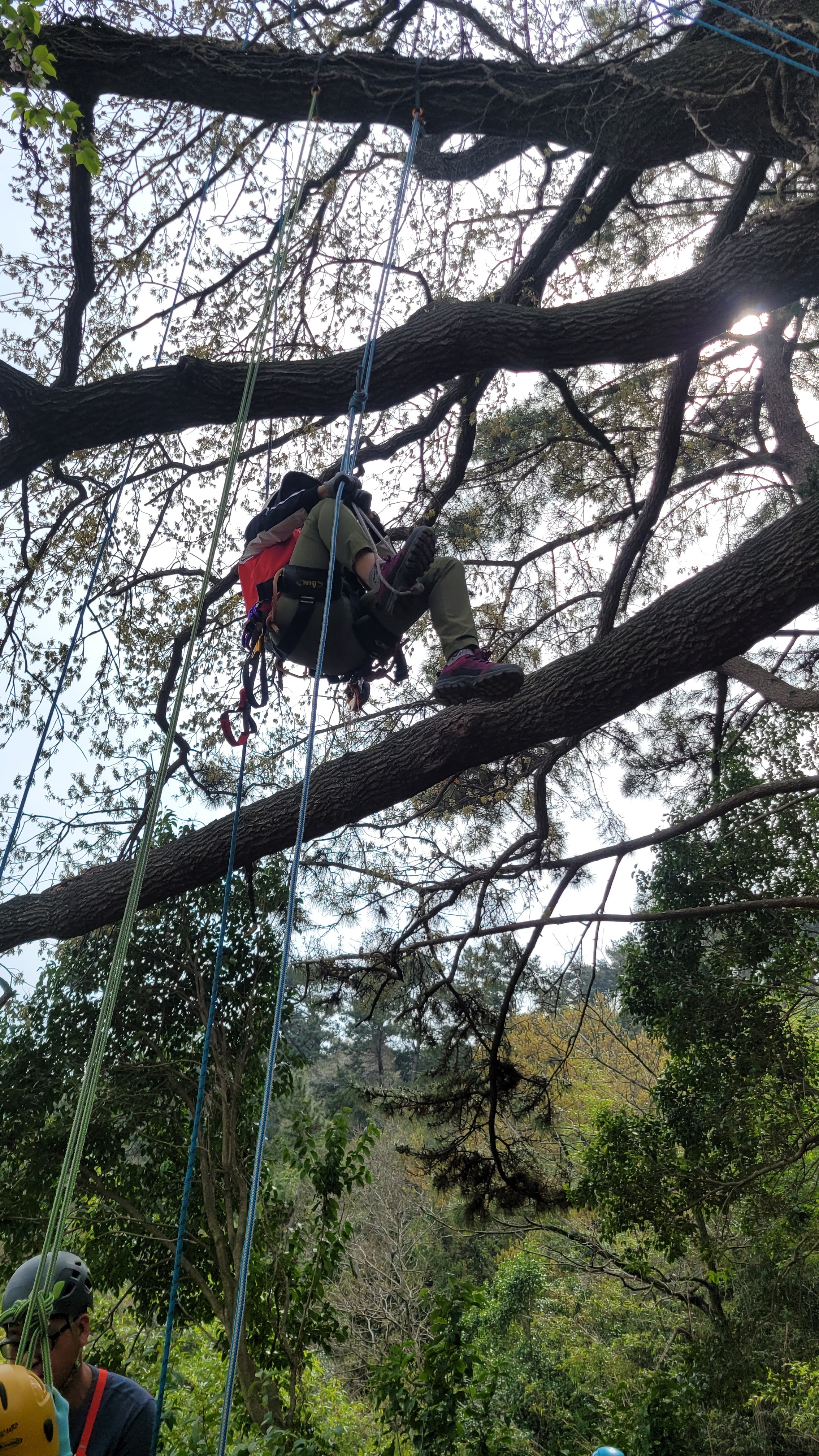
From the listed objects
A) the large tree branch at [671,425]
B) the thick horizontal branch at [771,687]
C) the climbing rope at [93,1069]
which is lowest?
the climbing rope at [93,1069]

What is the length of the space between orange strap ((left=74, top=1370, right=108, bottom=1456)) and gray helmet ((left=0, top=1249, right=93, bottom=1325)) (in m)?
0.11

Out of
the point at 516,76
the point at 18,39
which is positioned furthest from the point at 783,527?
the point at 18,39

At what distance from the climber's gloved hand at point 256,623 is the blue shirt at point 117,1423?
2.08 m

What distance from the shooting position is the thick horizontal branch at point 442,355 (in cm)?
338

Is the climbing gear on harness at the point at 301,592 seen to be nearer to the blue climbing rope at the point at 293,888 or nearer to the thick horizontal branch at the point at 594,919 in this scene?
the blue climbing rope at the point at 293,888

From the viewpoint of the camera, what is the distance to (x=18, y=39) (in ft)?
7.93

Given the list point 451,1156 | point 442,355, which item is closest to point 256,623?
point 442,355

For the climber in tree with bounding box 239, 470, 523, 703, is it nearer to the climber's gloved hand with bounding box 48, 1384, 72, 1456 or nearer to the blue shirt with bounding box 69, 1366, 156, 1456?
the blue shirt with bounding box 69, 1366, 156, 1456

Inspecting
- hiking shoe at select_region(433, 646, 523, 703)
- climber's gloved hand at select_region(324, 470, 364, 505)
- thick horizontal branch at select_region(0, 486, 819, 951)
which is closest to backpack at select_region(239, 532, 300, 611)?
climber's gloved hand at select_region(324, 470, 364, 505)

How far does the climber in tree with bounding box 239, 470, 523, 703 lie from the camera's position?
9.48ft

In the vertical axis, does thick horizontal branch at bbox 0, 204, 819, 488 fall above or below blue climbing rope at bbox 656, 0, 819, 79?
below

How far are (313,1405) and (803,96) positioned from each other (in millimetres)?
7915

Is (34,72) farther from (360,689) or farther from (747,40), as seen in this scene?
(747,40)

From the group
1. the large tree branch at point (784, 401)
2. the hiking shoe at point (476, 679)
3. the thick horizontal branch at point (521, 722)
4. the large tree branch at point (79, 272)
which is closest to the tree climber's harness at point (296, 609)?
the hiking shoe at point (476, 679)
